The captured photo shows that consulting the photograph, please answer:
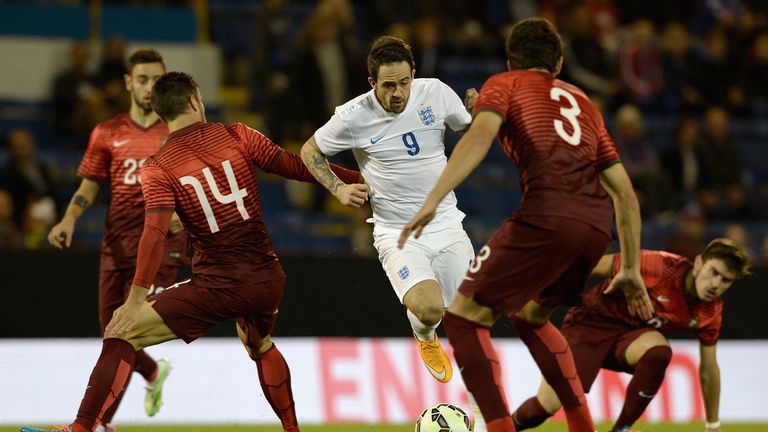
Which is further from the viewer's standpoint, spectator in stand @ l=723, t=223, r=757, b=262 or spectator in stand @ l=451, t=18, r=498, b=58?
spectator in stand @ l=451, t=18, r=498, b=58

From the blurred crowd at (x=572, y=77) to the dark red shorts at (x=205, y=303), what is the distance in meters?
4.11

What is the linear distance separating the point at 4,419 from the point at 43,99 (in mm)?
4503

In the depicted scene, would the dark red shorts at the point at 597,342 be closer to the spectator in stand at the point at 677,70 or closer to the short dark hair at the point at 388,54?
the short dark hair at the point at 388,54

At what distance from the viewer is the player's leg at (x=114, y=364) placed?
580 centimetres

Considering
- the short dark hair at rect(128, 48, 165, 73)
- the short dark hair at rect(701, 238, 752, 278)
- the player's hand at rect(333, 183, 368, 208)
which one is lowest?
the short dark hair at rect(701, 238, 752, 278)

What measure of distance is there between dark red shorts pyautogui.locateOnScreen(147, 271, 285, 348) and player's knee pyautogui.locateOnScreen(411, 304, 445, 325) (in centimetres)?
86

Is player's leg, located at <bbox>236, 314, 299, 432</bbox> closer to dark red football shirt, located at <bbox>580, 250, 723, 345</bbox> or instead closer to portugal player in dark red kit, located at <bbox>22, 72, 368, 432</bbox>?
portugal player in dark red kit, located at <bbox>22, 72, 368, 432</bbox>

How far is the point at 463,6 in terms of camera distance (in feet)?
45.6

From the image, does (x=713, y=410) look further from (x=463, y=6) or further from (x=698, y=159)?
(x=463, y=6)

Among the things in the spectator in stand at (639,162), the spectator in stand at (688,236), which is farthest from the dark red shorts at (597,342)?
the spectator in stand at (639,162)

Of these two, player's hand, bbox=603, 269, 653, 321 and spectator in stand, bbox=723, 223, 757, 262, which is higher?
player's hand, bbox=603, 269, 653, 321

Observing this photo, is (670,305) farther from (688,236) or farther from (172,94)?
(688,236)

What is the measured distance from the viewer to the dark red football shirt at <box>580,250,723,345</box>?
7023 mm

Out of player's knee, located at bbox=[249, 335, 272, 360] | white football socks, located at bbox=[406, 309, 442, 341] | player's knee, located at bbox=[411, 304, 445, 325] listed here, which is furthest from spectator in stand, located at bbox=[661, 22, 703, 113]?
player's knee, located at bbox=[249, 335, 272, 360]
